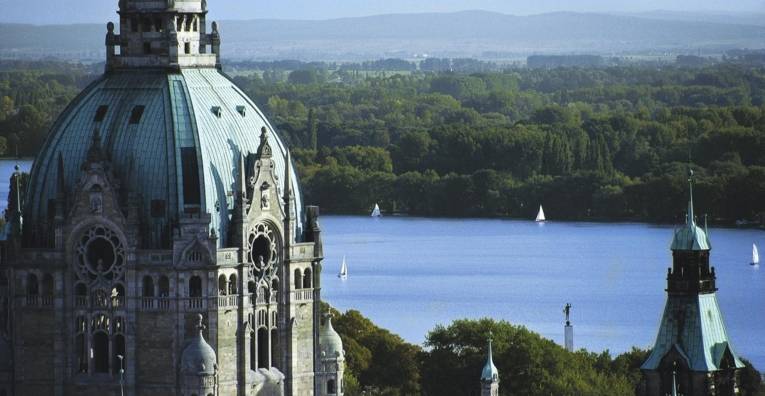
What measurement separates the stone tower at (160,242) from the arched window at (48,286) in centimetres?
2

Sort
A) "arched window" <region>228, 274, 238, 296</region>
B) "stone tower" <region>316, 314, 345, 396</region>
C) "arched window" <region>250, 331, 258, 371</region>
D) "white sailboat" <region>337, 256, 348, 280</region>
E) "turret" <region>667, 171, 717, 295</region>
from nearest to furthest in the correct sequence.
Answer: "turret" <region>667, 171, 717, 295</region> → "arched window" <region>228, 274, 238, 296</region> → "arched window" <region>250, 331, 258, 371</region> → "stone tower" <region>316, 314, 345, 396</region> → "white sailboat" <region>337, 256, 348, 280</region>

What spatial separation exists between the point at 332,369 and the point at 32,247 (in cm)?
717

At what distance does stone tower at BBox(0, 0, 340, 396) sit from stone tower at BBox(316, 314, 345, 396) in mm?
512

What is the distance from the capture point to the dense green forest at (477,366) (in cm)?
8750

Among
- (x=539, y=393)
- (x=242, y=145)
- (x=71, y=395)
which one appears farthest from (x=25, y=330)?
(x=539, y=393)

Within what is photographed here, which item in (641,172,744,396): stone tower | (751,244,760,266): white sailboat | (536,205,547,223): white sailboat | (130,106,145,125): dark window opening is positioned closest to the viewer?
(641,172,744,396): stone tower

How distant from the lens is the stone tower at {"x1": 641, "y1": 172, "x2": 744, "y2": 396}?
6262 cm

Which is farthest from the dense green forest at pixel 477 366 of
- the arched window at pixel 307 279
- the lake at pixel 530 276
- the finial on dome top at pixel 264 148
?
the finial on dome top at pixel 264 148

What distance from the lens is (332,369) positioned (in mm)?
69562

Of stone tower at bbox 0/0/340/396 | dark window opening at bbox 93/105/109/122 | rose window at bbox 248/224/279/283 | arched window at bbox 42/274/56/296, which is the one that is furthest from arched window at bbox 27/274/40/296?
rose window at bbox 248/224/279/283

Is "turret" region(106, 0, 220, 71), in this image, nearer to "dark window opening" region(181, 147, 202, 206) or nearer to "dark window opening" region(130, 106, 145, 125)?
"dark window opening" region(130, 106, 145, 125)

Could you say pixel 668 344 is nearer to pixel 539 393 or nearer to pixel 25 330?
pixel 25 330

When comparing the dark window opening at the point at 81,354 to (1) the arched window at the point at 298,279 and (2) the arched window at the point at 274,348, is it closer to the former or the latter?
(2) the arched window at the point at 274,348

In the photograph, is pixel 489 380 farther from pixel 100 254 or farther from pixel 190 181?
pixel 100 254
